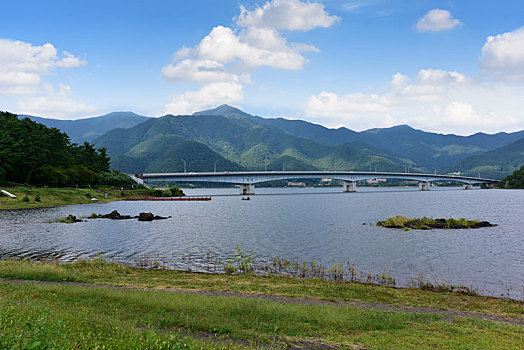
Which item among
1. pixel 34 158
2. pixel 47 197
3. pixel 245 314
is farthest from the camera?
pixel 34 158

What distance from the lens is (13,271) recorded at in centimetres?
2452

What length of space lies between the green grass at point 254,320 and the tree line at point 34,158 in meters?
97.3

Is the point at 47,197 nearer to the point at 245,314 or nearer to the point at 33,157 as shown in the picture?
the point at 33,157

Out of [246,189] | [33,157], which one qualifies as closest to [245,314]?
[33,157]

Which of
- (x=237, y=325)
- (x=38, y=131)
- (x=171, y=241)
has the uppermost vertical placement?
(x=38, y=131)

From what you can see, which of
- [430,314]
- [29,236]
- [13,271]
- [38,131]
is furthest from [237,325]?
[38,131]

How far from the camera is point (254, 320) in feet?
50.8

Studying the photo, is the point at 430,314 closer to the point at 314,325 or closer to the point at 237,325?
the point at 314,325

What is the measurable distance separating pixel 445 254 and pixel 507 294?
1559cm

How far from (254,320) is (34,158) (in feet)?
378

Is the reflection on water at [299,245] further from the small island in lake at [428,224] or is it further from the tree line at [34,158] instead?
the tree line at [34,158]

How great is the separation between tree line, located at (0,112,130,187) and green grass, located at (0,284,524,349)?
9727cm

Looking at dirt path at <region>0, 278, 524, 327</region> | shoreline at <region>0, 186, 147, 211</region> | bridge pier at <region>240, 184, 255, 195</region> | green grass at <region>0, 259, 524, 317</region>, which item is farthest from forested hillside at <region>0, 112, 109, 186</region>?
dirt path at <region>0, 278, 524, 327</region>

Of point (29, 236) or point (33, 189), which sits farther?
point (33, 189)
